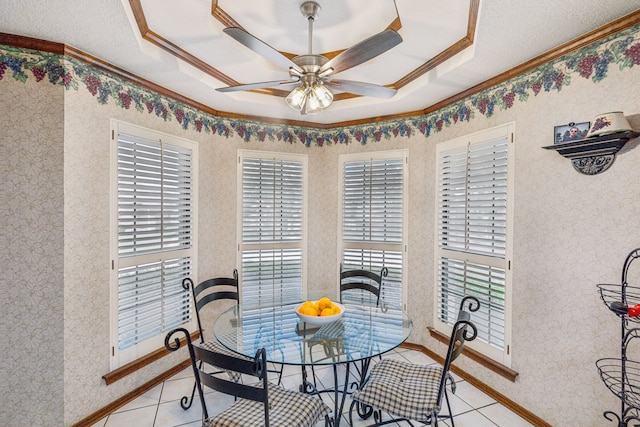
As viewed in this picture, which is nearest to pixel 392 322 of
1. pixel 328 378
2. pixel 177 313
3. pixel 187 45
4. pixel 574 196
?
pixel 328 378

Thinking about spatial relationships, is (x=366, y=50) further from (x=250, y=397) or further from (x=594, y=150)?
(x=250, y=397)

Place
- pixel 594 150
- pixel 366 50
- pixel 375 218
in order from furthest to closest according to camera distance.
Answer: pixel 375 218, pixel 594 150, pixel 366 50

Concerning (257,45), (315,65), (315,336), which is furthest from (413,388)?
(257,45)

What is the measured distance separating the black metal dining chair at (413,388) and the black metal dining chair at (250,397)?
33 centimetres

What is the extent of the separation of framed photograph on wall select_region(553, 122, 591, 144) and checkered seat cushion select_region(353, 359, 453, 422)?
1731mm

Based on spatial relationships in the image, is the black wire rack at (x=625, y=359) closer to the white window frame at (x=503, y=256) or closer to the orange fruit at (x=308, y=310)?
A: the white window frame at (x=503, y=256)

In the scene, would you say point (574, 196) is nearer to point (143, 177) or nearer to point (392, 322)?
point (392, 322)

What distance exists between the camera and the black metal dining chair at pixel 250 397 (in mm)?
1348

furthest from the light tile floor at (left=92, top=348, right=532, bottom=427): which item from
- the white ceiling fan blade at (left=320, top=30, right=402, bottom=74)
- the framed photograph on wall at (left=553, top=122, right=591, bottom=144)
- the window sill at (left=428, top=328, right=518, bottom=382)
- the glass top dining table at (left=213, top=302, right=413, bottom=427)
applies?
the white ceiling fan blade at (left=320, top=30, right=402, bottom=74)

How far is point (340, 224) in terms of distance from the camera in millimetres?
3654

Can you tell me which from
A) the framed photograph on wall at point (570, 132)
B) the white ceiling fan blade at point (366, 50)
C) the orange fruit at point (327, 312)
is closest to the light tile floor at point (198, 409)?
the orange fruit at point (327, 312)

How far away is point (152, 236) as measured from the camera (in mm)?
2604

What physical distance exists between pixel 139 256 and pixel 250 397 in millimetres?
1707

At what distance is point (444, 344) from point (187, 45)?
345 centimetres
